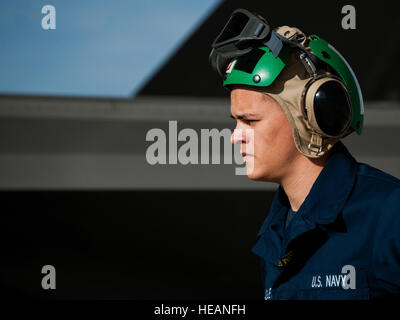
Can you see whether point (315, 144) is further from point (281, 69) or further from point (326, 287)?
point (326, 287)

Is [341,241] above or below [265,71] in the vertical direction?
below

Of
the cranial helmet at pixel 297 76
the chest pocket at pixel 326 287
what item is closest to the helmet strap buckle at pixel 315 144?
the cranial helmet at pixel 297 76

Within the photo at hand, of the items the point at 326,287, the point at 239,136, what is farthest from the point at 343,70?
the point at 326,287

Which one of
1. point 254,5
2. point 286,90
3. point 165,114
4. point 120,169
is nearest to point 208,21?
point 254,5

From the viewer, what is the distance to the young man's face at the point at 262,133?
Answer: 197cm

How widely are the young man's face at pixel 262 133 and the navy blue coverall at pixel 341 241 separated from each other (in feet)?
0.53

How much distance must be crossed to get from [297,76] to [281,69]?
0.09m

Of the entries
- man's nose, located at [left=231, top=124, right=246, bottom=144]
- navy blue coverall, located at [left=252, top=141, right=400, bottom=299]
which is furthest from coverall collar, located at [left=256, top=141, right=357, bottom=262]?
man's nose, located at [left=231, top=124, right=246, bottom=144]

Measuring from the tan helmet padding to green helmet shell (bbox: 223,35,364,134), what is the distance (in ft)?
0.16

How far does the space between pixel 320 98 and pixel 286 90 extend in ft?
0.40

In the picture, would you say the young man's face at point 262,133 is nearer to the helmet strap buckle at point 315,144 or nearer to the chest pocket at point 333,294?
the helmet strap buckle at point 315,144

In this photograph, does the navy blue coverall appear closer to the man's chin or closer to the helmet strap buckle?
the helmet strap buckle

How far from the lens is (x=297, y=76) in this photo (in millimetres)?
1995
